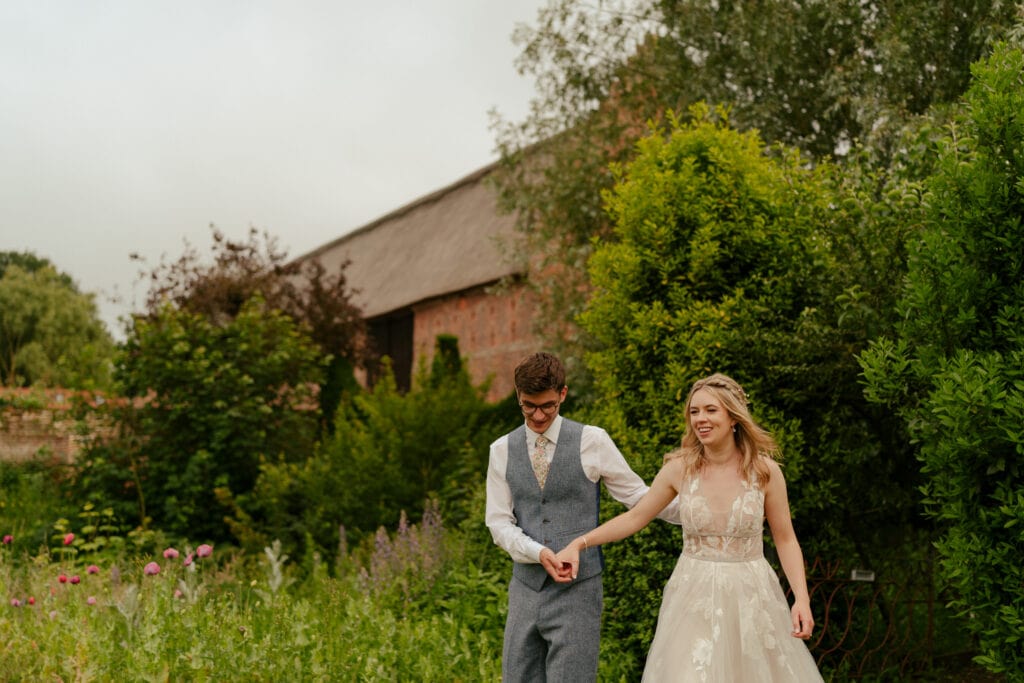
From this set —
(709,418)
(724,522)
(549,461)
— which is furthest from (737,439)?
(549,461)

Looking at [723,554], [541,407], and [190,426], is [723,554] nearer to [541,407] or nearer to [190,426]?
[541,407]

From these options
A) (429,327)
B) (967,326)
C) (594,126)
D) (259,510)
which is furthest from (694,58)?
(429,327)

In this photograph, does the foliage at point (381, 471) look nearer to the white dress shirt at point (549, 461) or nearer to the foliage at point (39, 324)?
the white dress shirt at point (549, 461)

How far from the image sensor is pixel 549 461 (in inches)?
151

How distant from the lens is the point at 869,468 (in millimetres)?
6895

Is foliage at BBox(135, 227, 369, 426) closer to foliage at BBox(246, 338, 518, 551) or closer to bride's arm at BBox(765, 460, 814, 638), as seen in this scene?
foliage at BBox(246, 338, 518, 551)

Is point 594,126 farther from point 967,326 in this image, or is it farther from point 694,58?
point 967,326

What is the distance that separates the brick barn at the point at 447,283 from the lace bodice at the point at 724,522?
12.1 meters

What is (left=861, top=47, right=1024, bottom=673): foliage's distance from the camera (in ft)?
14.3

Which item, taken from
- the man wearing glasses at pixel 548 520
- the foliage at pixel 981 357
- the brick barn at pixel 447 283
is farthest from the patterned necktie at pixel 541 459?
the brick barn at pixel 447 283

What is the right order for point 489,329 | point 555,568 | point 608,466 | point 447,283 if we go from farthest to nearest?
1. point 447,283
2. point 489,329
3. point 608,466
4. point 555,568

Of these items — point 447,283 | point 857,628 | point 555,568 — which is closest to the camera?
point 555,568

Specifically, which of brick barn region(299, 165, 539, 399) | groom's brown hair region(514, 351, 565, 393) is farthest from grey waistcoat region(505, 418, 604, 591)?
brick barn region(299, 165, 539, 399)

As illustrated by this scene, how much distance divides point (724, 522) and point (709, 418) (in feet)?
1.39
